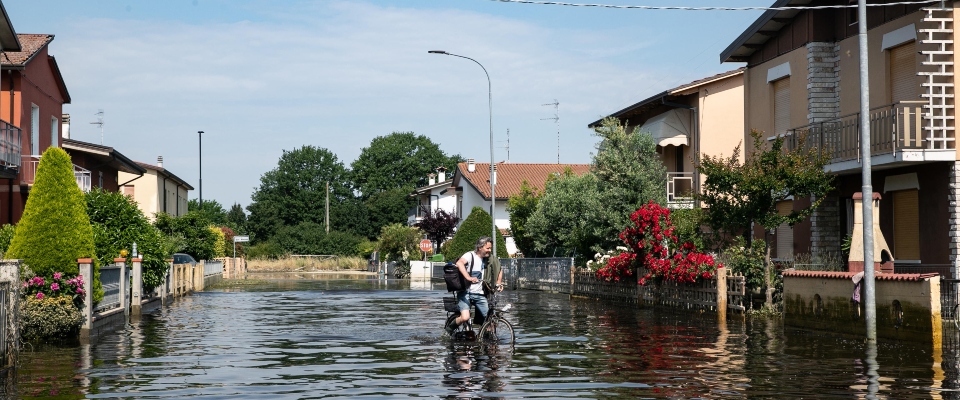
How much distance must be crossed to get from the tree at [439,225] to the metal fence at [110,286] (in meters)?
56.4

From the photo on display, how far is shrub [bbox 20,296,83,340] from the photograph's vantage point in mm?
16797

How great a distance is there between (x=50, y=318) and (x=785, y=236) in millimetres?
20112

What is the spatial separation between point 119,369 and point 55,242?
17.9 ft

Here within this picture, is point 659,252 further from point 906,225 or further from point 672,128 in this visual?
point 672,128

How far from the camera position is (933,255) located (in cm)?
2339

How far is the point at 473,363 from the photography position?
1410cm

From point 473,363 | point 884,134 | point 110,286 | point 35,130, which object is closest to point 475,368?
point 473,363

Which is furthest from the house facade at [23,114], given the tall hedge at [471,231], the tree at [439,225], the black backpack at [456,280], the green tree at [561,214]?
the tree at [439,225]

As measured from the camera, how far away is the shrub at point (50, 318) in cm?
1680

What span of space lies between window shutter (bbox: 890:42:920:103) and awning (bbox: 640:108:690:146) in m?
15.2

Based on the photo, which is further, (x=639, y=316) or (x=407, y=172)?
(x=407, y=172)

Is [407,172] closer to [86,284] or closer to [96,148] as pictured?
[96,148]

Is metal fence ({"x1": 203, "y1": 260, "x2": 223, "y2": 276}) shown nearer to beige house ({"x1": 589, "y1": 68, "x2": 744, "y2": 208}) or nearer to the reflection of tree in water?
beige house ({"x1": 589, "y1": 68, "x2": 744, "y2": 208})

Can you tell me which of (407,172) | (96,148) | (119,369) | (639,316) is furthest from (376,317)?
(407,172)
